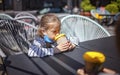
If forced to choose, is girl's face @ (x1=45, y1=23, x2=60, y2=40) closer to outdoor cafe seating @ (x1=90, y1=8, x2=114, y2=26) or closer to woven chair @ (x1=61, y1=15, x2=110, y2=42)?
woven chair @ (x1=61, y1=15, x2=110, y2=42)

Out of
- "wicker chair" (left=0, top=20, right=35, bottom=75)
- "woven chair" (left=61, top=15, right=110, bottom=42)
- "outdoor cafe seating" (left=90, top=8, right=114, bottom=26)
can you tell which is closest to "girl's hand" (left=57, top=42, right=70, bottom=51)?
"wicker chair" (left=0, top=20, right=35, bottom=75)

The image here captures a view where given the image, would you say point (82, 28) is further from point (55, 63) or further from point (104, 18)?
point (104, 18)

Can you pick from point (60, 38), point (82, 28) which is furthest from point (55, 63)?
point (82, 28)

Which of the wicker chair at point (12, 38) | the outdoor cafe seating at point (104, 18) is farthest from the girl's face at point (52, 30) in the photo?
the outdoor cafe seating at point (104, 18)

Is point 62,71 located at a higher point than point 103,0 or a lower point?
higher

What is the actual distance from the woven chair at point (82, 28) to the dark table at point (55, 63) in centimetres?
97

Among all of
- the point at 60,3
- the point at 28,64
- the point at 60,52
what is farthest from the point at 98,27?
the point at 60,3

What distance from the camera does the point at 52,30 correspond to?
219cm

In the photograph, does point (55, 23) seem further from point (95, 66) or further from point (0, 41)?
point (95, 66)

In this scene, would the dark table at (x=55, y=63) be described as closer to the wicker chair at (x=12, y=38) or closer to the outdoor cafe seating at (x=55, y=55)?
the outdoor cafe seating at (x=55, y=55)

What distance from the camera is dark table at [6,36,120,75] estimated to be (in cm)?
152

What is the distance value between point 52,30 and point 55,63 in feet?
1.85

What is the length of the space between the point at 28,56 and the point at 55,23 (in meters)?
0.46

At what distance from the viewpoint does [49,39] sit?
2188mm
